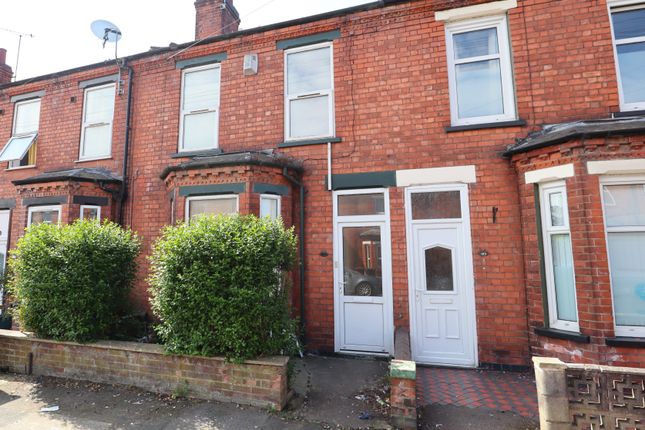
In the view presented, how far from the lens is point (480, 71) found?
5.76 metres

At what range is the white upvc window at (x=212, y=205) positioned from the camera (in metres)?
5.96

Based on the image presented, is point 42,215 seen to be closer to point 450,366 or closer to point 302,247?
point 302,247

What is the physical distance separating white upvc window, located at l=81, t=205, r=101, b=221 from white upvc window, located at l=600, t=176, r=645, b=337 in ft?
27.9

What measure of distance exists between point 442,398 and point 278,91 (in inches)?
219

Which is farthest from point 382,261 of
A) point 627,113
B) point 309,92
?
point 627,113

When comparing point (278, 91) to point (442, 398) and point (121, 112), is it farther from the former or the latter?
point (442, 398)

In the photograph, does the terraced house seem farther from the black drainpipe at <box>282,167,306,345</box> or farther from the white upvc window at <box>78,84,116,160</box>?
the white upvc window at <box>78,84,116,160</box>

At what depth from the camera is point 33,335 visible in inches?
195

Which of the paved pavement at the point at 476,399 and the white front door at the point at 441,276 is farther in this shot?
the white front door at the point at 441,276

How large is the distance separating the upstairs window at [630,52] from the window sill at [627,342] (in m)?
3.20

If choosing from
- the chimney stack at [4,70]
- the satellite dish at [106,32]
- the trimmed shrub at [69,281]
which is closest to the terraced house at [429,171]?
the trimmed shrub at [69,281]

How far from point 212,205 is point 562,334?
5491mm

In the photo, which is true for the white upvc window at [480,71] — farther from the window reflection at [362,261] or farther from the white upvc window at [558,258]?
the window reflection at [362,261]

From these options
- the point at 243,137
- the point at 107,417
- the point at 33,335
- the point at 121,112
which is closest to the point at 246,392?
the point at 107,417
